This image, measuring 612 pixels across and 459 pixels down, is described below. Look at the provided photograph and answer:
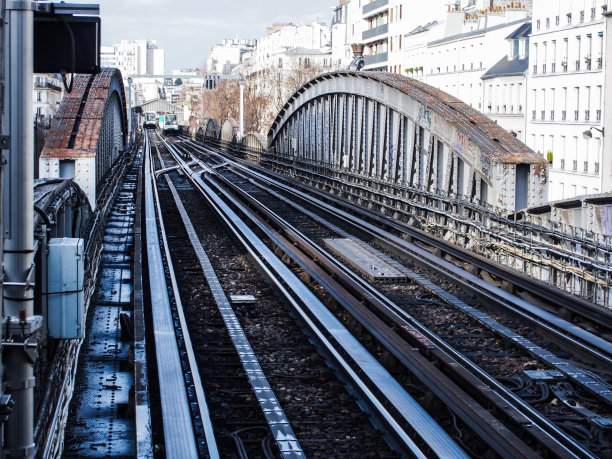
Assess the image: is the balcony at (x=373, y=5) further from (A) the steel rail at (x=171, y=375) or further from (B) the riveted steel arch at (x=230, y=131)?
(A) the steel rail at (x=171, y=375)

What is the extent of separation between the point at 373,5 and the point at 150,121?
97.5 meters

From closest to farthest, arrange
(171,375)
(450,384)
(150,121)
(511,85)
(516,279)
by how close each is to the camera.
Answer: (450,384), (171,375), (516,279), (511,85), (150,121)

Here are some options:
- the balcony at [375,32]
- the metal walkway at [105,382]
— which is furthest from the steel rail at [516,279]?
the balcony at [375,32]

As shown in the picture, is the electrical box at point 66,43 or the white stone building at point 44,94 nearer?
the electrical box at point 66,43

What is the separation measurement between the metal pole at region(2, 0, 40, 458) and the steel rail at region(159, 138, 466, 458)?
3.46 metres

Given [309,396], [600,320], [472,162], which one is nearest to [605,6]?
[472,162]

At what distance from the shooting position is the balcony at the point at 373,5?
8425 cm

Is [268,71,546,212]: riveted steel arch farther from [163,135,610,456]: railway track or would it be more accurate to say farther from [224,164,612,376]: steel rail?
[163,135,610,456]: railway track

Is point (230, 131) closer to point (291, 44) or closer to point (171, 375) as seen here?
point (171, 375)

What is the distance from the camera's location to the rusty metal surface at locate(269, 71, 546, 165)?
1984cm

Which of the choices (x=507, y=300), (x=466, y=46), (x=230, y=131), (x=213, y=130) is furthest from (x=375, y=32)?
(x=507, y=300)

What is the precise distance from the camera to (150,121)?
177875mm

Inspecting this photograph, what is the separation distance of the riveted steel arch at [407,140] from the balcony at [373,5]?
148 ft

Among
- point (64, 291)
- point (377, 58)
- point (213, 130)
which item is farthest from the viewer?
point (213, 130)
